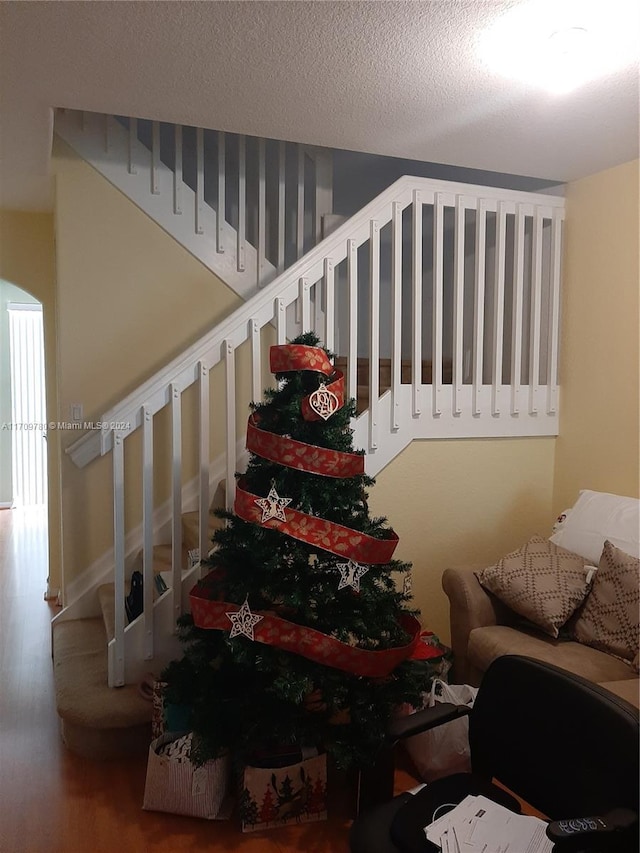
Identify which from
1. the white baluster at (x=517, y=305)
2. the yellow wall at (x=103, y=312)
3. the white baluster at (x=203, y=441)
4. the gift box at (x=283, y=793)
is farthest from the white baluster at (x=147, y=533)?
the white baluster at (x=517, y=305)

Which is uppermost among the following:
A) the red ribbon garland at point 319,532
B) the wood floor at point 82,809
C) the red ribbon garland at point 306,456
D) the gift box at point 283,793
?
the red ribbon garland at point 306,456

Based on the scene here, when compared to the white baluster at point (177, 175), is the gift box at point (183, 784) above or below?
below

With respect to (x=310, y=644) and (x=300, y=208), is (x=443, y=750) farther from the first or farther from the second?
(x=300, y=208)

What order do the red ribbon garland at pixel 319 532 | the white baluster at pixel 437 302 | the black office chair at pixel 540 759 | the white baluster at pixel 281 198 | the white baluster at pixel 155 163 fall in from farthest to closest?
1. the white baluster at pixel 281 198
2. the white baluster at pixel 155 163
3. the white baluster at pixel 437 302
4. the red ribbon garland at pixel 319 532
5. the black office chair at pixel 540 759


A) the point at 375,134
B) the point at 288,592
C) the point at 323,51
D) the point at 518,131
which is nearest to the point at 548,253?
the point at 518,131

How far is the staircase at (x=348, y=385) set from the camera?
2705mm

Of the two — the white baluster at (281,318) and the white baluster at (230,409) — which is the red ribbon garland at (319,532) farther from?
the white baluster at (281,318)

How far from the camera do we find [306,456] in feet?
7.34

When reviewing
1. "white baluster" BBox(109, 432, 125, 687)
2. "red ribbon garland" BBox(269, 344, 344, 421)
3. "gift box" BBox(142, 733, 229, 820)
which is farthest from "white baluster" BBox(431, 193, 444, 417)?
"gift box" BBox(142, 733, 229, 820)

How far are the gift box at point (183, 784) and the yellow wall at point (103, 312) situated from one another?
5.19 ft

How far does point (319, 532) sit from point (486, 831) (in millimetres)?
984

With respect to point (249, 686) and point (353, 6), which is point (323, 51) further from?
point (249, 686)

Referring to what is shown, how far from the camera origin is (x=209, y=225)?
3777 millimetres

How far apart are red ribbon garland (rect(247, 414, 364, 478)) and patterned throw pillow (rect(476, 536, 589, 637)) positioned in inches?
34.6
